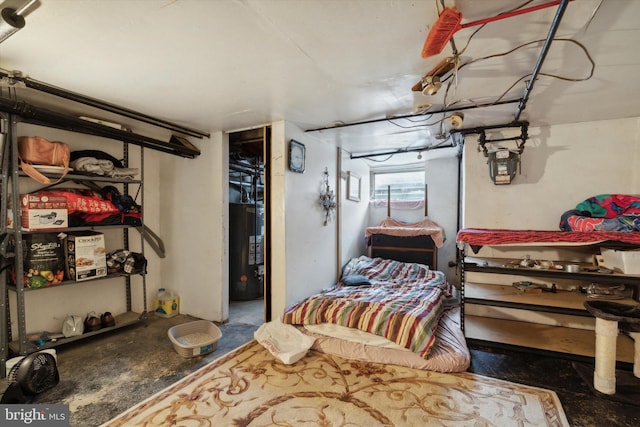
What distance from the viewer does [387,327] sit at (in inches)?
89.6

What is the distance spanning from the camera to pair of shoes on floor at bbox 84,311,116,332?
8.40ft

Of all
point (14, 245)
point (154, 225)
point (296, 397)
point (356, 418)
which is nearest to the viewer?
point (356, 418)

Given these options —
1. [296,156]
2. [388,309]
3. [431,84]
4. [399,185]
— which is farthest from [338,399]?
[399,185]

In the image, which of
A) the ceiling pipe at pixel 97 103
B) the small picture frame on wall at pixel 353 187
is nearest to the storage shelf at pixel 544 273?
the small picture frame on wall at pixel 353 187

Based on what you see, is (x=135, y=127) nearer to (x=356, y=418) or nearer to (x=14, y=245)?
(x=14, y=245)

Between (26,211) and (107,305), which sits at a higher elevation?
(26,211)

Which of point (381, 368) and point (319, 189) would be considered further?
point (319, 189)

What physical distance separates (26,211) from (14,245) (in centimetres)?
27

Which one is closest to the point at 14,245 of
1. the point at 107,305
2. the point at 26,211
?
the point at 26,211

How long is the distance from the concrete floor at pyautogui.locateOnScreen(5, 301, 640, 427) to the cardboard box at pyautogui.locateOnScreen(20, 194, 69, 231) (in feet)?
3.62

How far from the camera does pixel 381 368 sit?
211cm

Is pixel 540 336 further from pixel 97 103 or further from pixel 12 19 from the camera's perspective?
pixel 97 103

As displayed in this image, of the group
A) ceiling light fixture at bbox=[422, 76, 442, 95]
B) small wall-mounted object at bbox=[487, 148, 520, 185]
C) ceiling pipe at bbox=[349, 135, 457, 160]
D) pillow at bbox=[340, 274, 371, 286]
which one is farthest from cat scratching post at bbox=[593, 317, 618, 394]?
ceiling pipe at bbox=[349, 135, 457, 160]

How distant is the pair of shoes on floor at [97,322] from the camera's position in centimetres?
256
